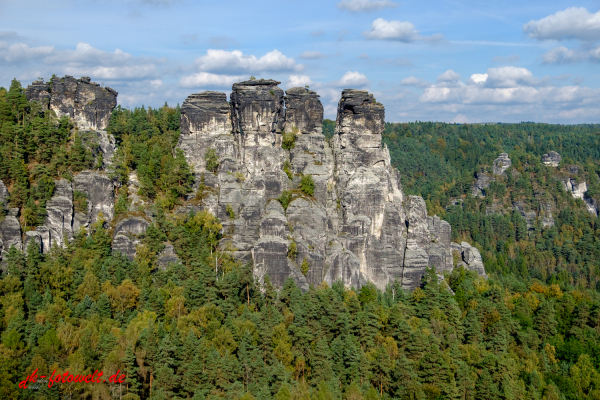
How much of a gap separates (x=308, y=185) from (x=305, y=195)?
1.33 metres

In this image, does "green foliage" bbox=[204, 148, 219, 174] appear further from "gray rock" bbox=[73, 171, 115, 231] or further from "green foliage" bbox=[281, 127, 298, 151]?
"gray rock" bbox=[73, 171, 115, 231]

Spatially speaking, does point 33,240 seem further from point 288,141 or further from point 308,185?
point 288,141

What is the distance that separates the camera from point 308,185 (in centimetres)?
6406

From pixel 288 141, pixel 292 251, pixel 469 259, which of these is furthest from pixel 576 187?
pixel 292 251

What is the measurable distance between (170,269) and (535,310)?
39602 millimetres

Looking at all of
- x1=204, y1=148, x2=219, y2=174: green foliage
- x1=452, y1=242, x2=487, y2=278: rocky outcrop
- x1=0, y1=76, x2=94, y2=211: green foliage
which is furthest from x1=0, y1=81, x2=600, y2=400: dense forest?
x1=452, y1=242, x2=487, y2=278: rocky outcrop

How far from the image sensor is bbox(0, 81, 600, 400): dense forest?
41938mm

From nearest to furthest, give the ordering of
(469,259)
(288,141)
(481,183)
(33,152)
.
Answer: (33,152), (288,141), (469,259), (481,183)

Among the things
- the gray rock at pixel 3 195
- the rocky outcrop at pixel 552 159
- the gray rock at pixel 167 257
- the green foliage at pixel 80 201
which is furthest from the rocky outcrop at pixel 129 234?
the rocky outcrop at pixel 552 159

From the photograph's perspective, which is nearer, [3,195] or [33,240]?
[33,240]

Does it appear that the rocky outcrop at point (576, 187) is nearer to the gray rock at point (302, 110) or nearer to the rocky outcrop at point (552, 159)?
the rocky outcrop at point (552, 159)

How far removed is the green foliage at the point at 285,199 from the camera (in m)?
62.5

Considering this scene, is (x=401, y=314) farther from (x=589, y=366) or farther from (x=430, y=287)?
(x=589, y=366)

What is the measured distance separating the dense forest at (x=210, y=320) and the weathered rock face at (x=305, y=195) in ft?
7.86
